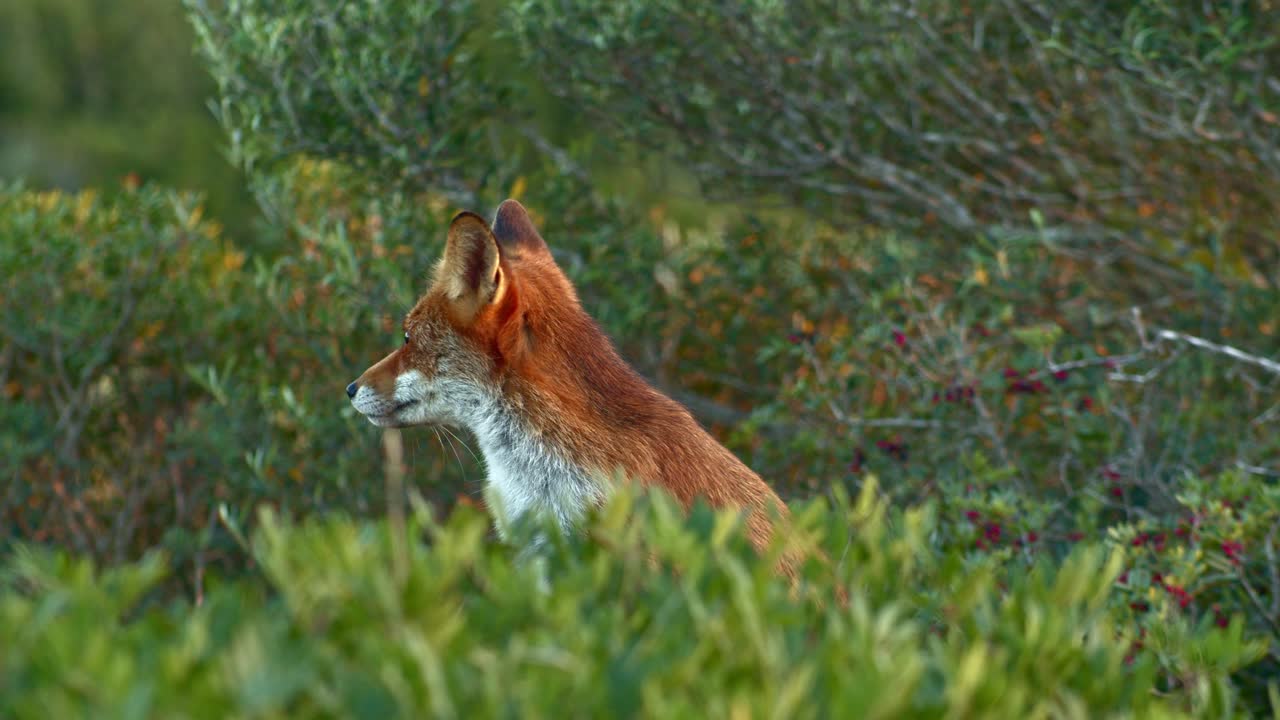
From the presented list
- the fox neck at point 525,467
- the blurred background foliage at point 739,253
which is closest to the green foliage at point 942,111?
the blurred background foliage at point 739,253

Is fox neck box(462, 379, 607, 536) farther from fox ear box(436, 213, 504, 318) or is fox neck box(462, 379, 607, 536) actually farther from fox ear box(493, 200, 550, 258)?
fox ear box(493, 200, 550, 258)

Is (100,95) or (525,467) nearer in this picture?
(525,467)

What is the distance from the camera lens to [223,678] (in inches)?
79.0

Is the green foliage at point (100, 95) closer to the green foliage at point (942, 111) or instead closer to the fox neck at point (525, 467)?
the green foliage at point (942, 111)

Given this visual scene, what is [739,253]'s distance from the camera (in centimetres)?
805

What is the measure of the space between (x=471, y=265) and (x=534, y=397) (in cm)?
52

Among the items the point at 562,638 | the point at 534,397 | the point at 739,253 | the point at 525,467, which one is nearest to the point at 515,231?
the point at 534,397

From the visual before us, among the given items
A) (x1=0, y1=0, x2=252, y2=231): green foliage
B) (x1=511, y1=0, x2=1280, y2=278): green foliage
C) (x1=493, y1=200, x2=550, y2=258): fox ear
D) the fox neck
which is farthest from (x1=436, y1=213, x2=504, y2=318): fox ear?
(x1=0, y1=0, x2=252, y2=231): green foliage

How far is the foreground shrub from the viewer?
6.53ft

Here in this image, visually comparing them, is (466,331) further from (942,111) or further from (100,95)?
(100,95)

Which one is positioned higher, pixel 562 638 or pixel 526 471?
pixel 562 638

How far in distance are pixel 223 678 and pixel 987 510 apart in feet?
12.9

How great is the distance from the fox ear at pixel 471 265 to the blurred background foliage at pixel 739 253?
2.00 metres

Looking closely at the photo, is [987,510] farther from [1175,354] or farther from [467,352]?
[467,352]
